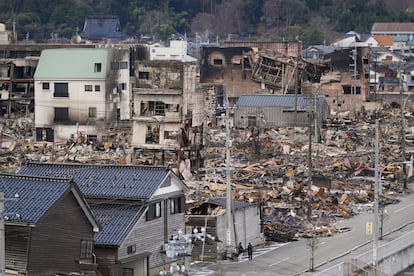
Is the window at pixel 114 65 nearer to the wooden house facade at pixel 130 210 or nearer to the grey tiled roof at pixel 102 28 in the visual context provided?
the wooden house facade at pixel 130 210

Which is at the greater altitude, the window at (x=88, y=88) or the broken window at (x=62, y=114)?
the window at (x=88, y=88)

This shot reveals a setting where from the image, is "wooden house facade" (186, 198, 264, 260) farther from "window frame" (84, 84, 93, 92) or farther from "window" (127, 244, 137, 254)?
"window frame" (84, 84, 93, 92)

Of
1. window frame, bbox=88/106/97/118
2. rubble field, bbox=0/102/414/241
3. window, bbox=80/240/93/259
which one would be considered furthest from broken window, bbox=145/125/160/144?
window, bbox=80/240/93/259

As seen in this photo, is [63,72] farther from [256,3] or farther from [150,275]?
[256,3]

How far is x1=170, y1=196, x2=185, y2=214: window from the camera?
2823cm

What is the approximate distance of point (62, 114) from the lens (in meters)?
54.5

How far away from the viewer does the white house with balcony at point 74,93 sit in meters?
54.5

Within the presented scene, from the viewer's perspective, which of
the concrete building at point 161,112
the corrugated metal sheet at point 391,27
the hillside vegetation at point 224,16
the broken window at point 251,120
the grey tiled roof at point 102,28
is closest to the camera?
the concrete building at point 161,112

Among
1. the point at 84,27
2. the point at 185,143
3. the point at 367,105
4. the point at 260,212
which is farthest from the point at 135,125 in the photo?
the point at 84,27

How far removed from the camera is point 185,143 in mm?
46875

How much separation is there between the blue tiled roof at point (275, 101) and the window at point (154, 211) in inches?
1278

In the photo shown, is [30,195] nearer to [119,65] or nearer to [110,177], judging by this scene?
[110,177]

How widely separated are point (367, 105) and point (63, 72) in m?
23.3

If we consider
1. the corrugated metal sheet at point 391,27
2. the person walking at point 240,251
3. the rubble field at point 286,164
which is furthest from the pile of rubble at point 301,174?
the corrugated metal sheet at point 391,27
